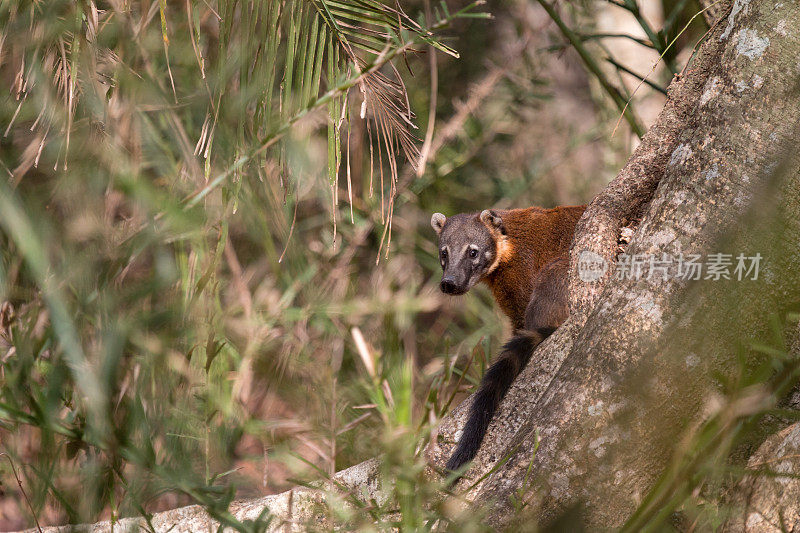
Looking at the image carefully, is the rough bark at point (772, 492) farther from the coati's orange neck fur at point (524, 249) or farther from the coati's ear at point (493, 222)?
the coati's ear at point (493, 222)

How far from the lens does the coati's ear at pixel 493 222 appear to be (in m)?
4.16

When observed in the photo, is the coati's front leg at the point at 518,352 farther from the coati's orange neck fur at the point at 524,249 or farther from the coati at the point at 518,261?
the coati's orange neck fur at the point at 524,249

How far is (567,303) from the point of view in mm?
3096

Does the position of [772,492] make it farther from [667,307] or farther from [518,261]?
[518,261]

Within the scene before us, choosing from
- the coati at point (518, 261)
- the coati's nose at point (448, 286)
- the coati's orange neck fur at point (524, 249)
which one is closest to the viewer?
the coati at point (518, 261)

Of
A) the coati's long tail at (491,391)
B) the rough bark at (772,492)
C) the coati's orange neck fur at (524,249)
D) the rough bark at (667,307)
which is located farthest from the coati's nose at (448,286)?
the rough bark at (772,492)

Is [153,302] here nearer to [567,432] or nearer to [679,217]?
[567,432]

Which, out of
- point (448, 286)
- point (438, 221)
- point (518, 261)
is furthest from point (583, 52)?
point (448, 286)

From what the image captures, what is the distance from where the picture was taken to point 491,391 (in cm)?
288

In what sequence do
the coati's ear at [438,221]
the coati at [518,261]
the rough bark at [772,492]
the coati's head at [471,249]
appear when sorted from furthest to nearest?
the coati's ear at [438,221], the coati's head at [471,249], the coati at [518,261], the rough bark at [772,492]

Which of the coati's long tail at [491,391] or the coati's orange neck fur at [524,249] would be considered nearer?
the coati's long tail at [491,391]

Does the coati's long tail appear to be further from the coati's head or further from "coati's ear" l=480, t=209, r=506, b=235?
"coati's ear" l=480, t=209, r=506, b=235
